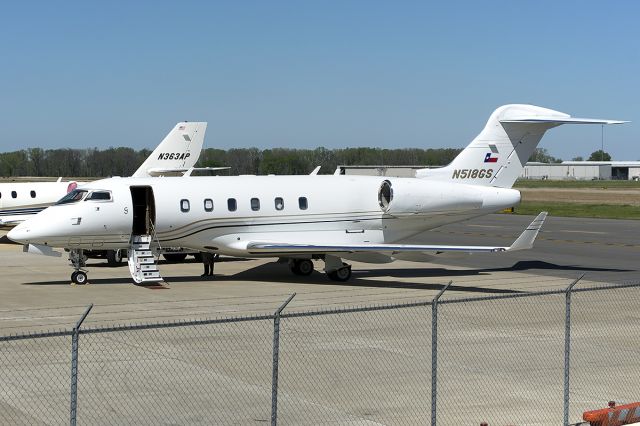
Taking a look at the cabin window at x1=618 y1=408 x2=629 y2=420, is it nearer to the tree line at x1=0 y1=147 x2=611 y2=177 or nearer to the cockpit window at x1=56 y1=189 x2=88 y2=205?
the cockpit window at x1=56 y1=189 x2=88 y2=205

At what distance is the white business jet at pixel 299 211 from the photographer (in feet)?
83.5

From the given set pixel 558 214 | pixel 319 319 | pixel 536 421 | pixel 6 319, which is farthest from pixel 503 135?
pixel 558 214

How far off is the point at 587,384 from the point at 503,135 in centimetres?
1669

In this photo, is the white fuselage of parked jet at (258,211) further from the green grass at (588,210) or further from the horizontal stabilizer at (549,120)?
the green grass at (588,210)

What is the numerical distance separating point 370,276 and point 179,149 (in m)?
25.2

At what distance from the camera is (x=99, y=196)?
83.9ft

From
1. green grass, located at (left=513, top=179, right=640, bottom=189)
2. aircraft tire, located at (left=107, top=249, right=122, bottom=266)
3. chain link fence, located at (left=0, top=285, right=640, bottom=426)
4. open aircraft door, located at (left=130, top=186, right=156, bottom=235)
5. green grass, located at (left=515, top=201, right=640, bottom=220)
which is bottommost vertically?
green grass, located at (left=513, top=179, right=640, bottom=189)

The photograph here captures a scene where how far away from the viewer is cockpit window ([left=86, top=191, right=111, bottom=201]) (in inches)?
1005

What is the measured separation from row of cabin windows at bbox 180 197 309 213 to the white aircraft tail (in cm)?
2431

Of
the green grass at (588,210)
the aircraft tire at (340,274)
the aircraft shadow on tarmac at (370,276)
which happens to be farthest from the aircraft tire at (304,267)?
the green grass at (588,210)

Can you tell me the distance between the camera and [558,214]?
6481 cm

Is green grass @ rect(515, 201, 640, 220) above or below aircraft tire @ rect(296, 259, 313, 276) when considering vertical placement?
below

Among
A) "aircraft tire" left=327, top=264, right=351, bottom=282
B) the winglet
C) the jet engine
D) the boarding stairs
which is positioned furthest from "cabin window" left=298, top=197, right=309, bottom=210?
the winglet

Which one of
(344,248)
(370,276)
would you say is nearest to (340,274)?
(344,248)
